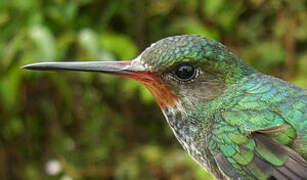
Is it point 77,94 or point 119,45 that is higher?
point 119,45

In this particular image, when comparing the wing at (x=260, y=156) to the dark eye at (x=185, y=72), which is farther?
the dark eye at (x=185, y=72)

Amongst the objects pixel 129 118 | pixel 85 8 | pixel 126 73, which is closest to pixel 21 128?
pixel 129 118

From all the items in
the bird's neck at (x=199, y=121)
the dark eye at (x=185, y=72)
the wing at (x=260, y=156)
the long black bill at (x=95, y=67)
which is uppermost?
the long black bill at (x=95, y=67)

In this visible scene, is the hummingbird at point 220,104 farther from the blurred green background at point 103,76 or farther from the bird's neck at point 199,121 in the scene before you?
the blurred green background at point 103,76

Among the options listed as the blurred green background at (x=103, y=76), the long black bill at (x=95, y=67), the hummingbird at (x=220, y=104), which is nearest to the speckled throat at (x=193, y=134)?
the hummingbird at (x=220, y=104)

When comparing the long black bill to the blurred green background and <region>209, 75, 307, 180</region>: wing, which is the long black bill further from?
the blurred green background

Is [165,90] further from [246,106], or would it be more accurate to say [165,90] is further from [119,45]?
[119,45]

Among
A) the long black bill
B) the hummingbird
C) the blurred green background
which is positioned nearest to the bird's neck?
the hummingbird

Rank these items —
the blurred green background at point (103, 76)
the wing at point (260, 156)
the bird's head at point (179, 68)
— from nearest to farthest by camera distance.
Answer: the wing at point (260, 156)
the bird's head at point (179, 68)
the blurred green background at point (103, 76)

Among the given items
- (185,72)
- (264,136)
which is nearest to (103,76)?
(185,72)
